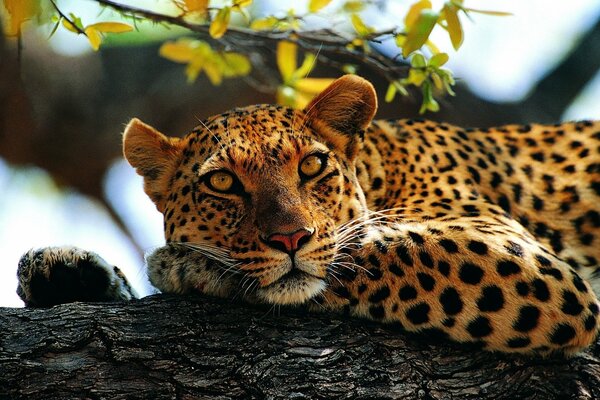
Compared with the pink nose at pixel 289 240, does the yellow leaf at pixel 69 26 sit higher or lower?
higher

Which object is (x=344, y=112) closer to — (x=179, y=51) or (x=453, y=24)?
(x=453, y=24)

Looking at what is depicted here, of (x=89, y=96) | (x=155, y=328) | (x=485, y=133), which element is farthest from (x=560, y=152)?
(x=89, y=96)

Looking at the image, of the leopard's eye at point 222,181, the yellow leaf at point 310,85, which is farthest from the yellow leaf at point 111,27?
the yellow leaf at point 310,85

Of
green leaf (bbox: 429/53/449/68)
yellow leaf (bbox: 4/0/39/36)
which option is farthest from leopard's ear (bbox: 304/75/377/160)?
yellow leaf (bbox: 4/0/39/36)

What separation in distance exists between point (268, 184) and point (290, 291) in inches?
30.5

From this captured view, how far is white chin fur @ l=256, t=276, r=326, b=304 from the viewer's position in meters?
5.01

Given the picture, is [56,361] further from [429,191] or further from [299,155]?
[429,191]

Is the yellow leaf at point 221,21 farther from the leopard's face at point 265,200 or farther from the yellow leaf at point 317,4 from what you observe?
the yellow leaf at point 317,4

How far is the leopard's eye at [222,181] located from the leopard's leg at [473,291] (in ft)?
3.05

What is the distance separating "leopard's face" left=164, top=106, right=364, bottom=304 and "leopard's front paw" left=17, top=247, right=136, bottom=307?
23.0 inches

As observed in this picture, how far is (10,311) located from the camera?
15.1 feet

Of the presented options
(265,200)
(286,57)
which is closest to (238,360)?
(265,200)

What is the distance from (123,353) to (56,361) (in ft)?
1.11

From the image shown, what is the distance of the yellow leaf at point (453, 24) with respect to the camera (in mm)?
4965
